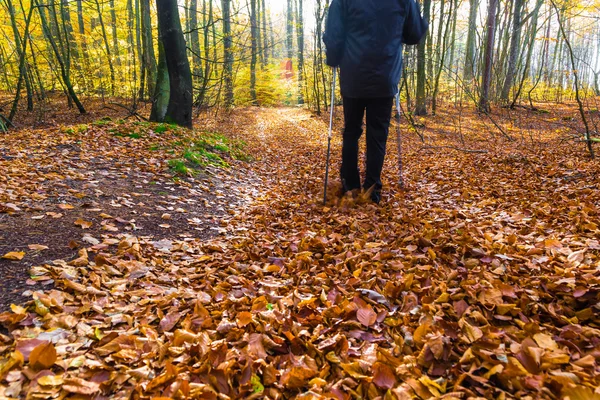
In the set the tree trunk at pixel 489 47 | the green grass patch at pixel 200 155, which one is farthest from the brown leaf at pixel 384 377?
the tree trunk at pixel 489 47

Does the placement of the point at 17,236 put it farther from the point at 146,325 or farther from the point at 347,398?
the point at 347,398

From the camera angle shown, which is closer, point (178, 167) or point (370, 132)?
point (370, 132)

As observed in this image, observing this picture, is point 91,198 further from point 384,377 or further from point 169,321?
point 384,377

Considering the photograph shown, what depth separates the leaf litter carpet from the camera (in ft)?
4.57

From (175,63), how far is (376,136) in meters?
5.28

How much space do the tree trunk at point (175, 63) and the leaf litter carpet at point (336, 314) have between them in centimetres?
530

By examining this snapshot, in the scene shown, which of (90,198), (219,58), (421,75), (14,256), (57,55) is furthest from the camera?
(421,75)

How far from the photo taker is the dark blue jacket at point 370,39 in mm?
3568

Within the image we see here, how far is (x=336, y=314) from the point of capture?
1.88 meters

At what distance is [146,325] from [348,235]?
1.86 m

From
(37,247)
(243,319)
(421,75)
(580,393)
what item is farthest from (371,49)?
(421,75)

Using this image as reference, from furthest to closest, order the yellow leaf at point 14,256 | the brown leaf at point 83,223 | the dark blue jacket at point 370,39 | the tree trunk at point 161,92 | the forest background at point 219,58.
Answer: the forest background at point 219,58 → the tree trunk at point 161,92 → the dark blue jacket at point 370,39 → the brown leaf at point 83,223 → the yellow leaf at point 14,256

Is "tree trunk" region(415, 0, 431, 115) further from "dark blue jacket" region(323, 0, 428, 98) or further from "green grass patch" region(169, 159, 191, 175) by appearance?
"green grass patch" region(169, 159, 191, 175)

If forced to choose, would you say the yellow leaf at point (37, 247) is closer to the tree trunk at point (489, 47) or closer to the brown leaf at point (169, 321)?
the brown leaf at point (169, 321)
